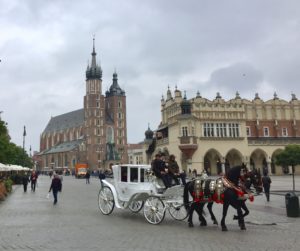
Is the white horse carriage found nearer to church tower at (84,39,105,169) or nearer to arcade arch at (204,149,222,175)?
arcade arch at (204,149,222,175)

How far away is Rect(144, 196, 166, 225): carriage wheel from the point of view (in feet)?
39.5

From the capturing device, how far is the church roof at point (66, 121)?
155500 millimetres

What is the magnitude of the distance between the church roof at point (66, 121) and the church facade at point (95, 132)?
546 mm

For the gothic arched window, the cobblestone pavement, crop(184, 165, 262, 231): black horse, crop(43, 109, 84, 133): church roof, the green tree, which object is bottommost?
the cobblestone pavement

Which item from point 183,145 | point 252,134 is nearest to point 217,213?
point 183,145

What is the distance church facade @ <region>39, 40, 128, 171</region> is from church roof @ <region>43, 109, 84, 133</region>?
1.79 feet

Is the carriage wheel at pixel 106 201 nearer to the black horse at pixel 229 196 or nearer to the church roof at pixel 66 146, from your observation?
the black horse at pixel 229 196

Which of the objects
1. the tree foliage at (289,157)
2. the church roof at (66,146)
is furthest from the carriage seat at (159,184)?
the church roof at (66,146)

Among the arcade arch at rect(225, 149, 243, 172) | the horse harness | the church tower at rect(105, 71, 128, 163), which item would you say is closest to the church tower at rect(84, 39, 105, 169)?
the church tower at rect(105, 71, 128, 163)

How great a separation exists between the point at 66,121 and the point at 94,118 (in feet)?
100

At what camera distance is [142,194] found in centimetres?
1341

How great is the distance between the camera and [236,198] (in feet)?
35.8

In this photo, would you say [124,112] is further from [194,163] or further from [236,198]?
[236,198]

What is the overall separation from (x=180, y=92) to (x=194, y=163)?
1454 centimetres
